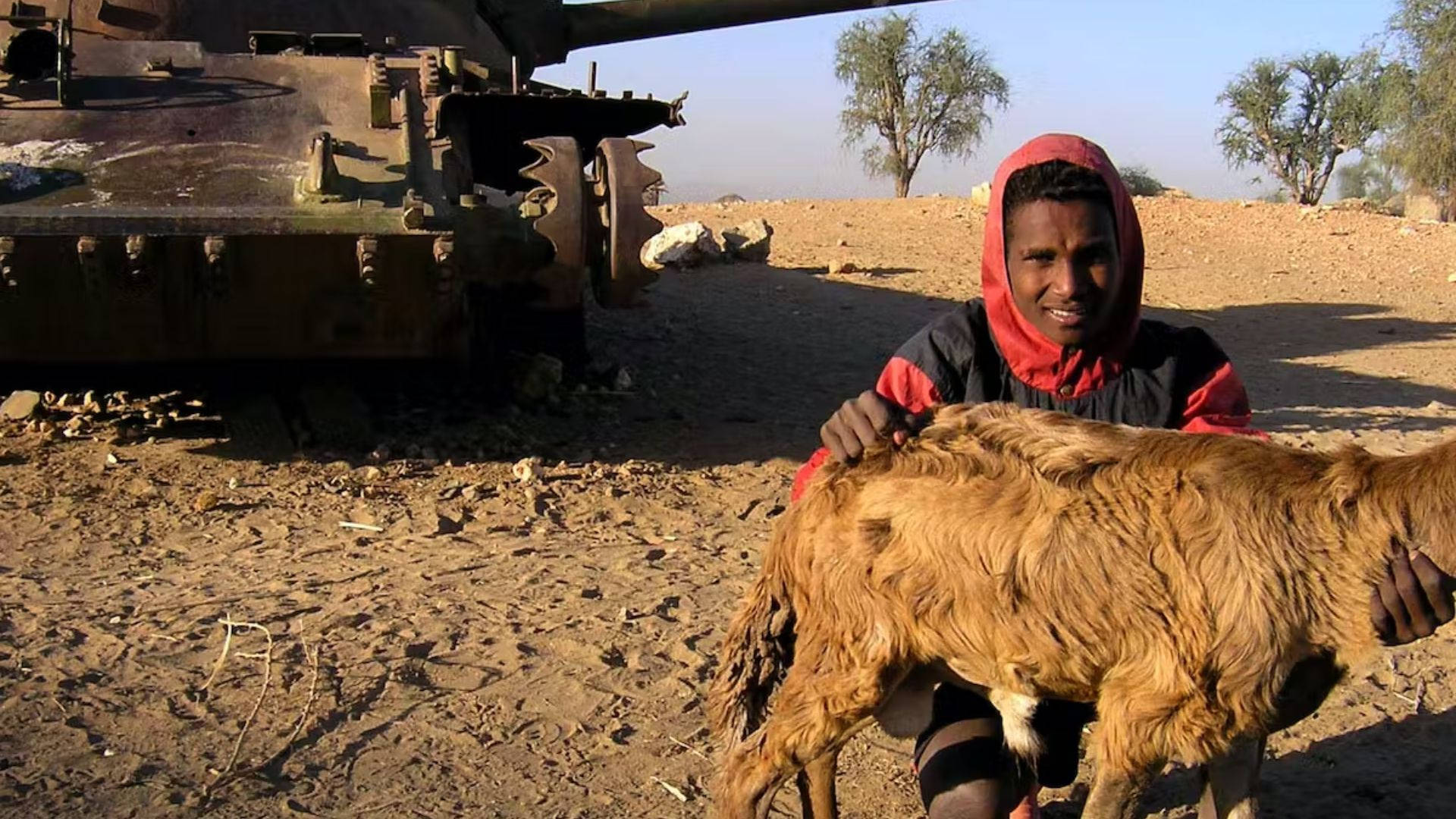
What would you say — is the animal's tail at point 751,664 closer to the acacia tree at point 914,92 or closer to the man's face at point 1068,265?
the man's face at point 1068,265

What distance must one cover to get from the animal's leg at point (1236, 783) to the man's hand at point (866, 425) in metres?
0.93

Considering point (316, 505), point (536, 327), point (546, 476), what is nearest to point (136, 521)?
point (316, 505)

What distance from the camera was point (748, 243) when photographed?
1468 cm

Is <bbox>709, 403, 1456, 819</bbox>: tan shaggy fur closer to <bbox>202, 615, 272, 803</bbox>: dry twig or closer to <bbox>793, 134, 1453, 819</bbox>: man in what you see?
<bbox>793, 134, 1453, 819</bbox>: man

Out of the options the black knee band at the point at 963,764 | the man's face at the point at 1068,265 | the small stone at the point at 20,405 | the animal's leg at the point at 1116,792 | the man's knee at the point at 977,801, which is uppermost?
the man's face at the point at 1068,265

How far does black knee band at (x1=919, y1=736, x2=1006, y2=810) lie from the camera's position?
291 cm

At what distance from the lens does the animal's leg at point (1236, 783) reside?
294cm

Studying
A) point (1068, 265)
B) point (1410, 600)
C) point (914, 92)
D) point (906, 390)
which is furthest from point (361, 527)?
point (914, 92)

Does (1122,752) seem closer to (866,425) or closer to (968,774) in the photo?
(968,774)

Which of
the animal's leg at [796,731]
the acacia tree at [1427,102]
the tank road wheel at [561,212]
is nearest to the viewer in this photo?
the animal's leg at [796,731]

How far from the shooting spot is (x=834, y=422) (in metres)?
2.83

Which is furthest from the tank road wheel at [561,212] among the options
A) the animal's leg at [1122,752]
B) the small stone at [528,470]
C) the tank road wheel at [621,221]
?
the animal's leg at [1122,752]

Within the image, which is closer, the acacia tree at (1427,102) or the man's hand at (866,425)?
the man's hand at (866,425)

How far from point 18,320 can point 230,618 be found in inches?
92.4
